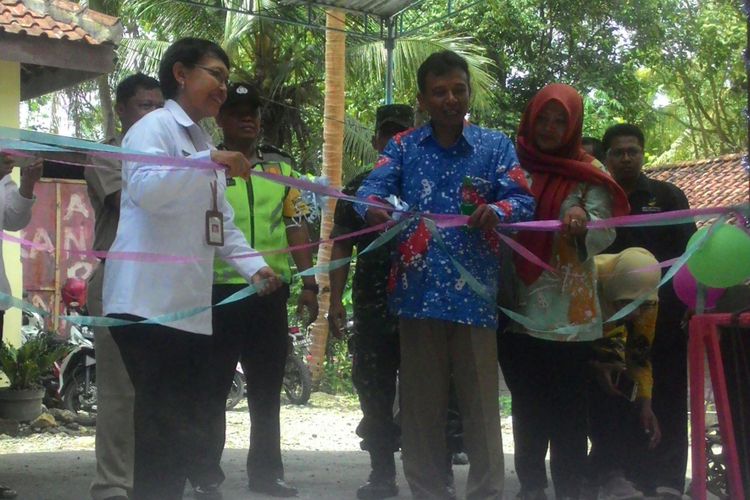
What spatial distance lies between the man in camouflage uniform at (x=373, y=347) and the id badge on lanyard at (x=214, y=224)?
57.3 inches

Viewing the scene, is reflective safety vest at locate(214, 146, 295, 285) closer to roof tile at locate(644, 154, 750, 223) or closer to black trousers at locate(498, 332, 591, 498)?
black trousers at locate(498, 332, 591, 498)

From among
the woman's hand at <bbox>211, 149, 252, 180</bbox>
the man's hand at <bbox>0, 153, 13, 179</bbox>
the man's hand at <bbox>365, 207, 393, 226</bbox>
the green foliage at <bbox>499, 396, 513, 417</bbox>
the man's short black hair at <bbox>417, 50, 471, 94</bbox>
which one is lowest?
the green foliage at <bbox>499, 396, 513, 417</bbox>

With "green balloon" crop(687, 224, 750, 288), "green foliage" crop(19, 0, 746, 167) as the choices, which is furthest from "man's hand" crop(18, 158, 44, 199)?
"green foliage" crop(19, 0, 746, 167)

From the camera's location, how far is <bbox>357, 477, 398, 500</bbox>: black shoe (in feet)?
16.5

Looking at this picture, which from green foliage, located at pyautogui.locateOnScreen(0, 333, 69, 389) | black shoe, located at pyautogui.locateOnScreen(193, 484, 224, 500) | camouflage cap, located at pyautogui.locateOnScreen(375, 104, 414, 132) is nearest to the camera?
black shoe, located at pyautogui.locateOnScreen(193, 484, 224, 500)

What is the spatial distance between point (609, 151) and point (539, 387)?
1316mm

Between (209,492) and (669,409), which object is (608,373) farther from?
(209,492)

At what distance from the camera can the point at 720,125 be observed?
22.2 metres

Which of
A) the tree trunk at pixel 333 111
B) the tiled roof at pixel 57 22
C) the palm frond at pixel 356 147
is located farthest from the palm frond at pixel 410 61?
the tiled roof at pixel 57 22

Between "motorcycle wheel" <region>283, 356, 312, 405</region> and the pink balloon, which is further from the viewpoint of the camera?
"motorcycle wheel" <region>283, 356, 312, 405</region>

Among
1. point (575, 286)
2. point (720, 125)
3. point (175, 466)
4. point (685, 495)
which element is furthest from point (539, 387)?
point (720, 125)

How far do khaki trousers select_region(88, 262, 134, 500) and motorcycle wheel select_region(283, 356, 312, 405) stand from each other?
7544 millimetres

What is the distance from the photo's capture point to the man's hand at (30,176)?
3984 mm

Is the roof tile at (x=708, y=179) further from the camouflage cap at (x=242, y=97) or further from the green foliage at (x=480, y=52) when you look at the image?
the camouflage cap at (x=242, y=97)
